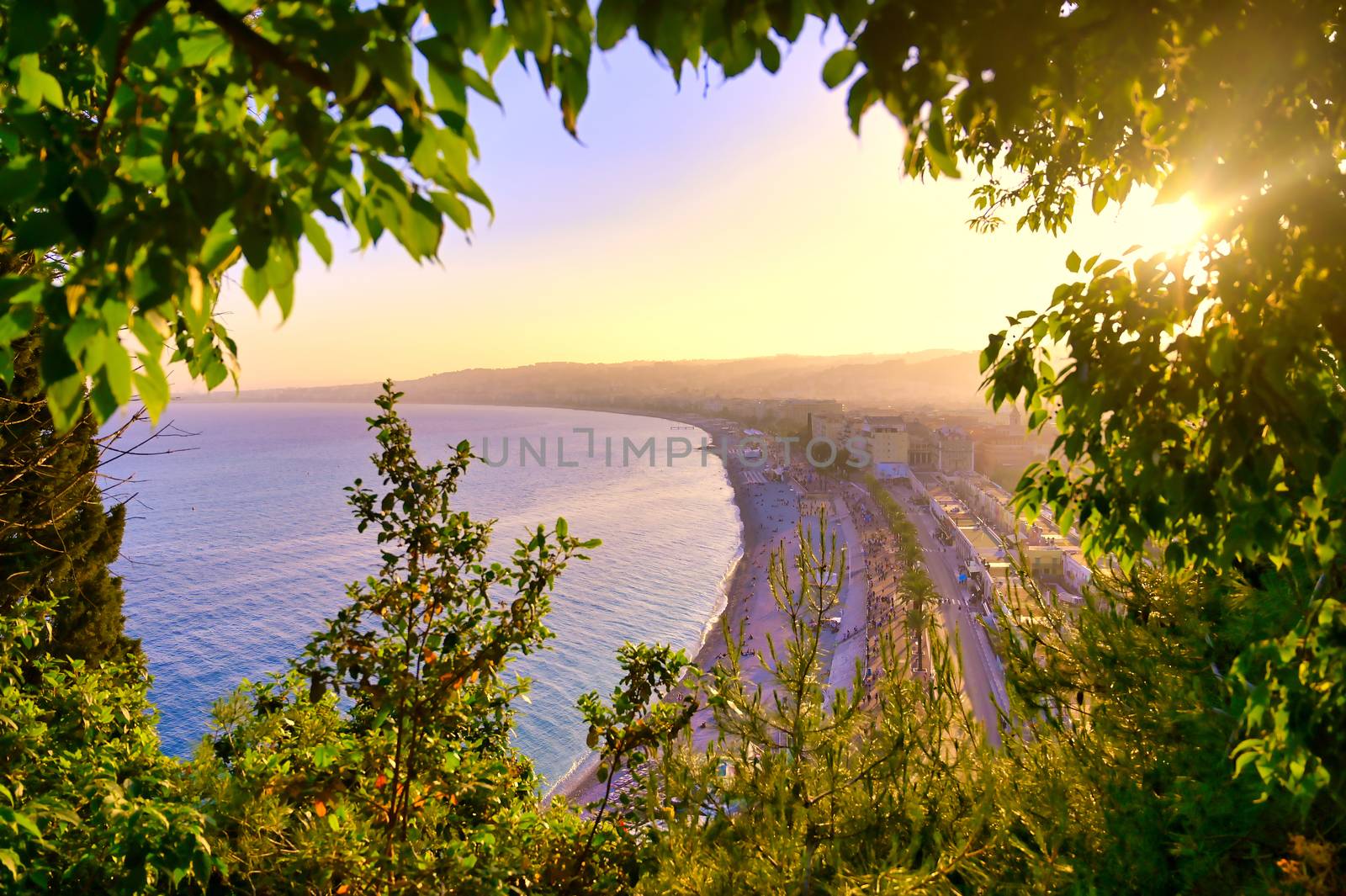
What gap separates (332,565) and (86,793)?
35.8m

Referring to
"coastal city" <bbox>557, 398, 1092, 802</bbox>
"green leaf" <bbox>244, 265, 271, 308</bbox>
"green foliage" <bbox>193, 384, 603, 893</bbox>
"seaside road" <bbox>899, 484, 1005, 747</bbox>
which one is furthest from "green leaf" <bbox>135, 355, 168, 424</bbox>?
"seaside road" <bbox>899, 484, 1005, 747</bbox>

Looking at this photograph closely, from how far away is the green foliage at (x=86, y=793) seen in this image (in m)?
1.83

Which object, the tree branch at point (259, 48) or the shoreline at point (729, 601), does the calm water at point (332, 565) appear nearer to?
the shoreline at point (729, 601)

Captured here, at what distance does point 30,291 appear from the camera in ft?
3.15

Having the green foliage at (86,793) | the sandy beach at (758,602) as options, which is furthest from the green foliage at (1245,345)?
the green foliage at (86,793)

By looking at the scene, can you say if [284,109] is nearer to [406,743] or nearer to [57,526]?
[406,743]

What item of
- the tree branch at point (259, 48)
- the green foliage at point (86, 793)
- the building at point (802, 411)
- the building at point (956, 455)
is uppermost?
the tree branch at point (259, 48)

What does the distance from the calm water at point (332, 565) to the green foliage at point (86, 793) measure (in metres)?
0.80

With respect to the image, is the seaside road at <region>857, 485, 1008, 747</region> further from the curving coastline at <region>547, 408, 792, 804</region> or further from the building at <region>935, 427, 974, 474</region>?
the building at <region>935, 427, 974, 474</region>

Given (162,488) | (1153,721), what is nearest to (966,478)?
(1153,721)

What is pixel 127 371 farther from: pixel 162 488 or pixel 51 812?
pixel 162 488

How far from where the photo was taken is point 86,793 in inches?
93.9

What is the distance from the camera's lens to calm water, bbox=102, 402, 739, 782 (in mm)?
22797

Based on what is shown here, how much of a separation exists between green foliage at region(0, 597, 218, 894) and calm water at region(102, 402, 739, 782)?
80 centimetres
